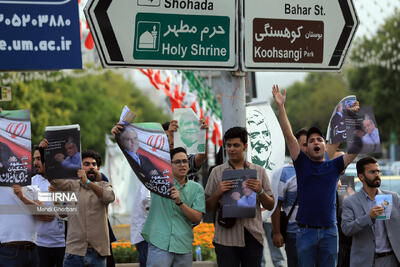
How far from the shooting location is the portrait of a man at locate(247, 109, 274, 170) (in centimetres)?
703

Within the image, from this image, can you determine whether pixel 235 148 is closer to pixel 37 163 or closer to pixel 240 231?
pixel 240 231

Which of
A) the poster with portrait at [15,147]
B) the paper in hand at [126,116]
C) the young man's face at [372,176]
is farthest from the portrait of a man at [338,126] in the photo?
the poster with portrait at [15,147]

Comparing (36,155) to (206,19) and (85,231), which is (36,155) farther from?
(206,19)

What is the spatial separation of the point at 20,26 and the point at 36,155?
2.58m

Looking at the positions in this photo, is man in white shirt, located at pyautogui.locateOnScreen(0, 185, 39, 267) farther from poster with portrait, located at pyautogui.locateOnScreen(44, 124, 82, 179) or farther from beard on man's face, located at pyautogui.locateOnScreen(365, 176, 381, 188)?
beard on man's face, located at pyautogui.locateOnScreen(365, 176, 381, 188)

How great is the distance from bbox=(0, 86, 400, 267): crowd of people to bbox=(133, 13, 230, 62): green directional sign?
0.81 meters

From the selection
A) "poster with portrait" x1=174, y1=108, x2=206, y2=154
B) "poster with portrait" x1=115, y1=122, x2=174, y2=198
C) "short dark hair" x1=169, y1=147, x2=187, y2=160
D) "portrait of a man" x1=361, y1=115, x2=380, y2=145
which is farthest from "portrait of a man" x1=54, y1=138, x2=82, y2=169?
"portrait of a man" x1=361, y1=115, x2=380, y2=145

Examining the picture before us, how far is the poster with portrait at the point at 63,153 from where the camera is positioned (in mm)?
5867

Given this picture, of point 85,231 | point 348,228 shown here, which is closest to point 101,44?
point 85,231

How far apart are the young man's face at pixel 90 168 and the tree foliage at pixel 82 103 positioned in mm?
936

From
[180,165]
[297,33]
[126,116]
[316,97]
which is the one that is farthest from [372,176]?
[316,97]

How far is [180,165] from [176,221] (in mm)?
500

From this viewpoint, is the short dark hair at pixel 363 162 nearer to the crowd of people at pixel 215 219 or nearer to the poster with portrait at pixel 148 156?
the crowd of people at pixel 215 219

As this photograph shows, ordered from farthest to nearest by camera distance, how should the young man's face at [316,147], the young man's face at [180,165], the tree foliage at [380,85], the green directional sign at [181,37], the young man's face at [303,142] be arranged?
→ the tree foliage at [380,85] → the young man's face at [303,142] → the young man's face at [316,147] → the young man's face at [180,165] → the green directional sign at [181,37]
